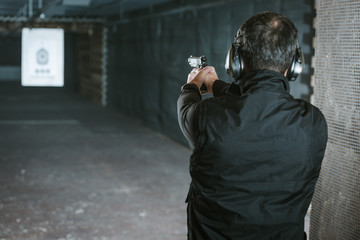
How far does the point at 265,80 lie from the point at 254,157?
0.69 feet

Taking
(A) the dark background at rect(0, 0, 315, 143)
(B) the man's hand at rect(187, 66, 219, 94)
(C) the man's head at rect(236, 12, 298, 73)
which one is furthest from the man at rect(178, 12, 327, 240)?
(A) the dark background at rect(0, 0, 315, 143)

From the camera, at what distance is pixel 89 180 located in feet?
17.0

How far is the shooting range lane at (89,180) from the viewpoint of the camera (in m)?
3.74

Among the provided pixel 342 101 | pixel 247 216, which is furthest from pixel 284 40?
pixel 342 101

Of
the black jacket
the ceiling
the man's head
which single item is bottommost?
the black jacket

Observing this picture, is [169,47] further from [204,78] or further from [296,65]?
[296,65]

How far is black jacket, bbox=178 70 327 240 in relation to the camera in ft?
4.05

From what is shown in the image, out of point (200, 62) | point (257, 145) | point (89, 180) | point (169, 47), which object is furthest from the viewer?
point (169, 47)

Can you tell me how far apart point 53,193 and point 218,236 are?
3614mm

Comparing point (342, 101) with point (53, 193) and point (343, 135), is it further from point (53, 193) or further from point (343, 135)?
point (53, 193)

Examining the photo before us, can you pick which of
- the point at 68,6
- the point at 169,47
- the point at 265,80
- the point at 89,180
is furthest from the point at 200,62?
the point at 68,6

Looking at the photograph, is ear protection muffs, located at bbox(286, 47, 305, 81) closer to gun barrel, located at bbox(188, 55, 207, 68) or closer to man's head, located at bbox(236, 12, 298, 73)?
man's head, located at bbox(236, 12, 298, 73)

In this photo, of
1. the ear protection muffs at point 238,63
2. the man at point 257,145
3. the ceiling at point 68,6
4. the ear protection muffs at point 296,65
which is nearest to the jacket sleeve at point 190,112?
the man at point 257,145

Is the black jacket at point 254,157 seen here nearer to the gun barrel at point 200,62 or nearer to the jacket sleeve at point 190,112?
the jacket sleeve at point 190,112
